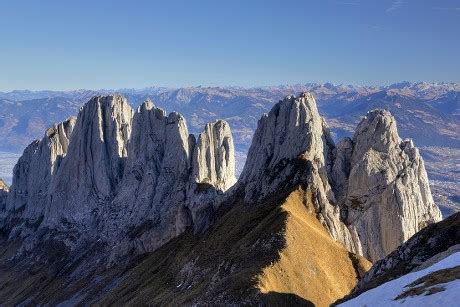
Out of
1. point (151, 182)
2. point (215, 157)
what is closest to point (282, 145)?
point (215, 157)

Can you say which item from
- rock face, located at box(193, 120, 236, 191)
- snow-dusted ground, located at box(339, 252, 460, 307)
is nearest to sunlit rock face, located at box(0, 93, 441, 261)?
rock face, located at box(193, 120, 236, 191)

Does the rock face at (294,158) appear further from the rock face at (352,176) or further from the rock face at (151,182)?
the rock face at (151,182)

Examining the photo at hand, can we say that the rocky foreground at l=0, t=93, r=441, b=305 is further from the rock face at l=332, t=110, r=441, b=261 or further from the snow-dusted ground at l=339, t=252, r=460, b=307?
the snow-dusted ground at l=339, t=252, r=460, b=307

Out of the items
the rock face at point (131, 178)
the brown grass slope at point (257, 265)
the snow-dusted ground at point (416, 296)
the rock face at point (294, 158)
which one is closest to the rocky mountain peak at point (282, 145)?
the rock face at point (294, 158)

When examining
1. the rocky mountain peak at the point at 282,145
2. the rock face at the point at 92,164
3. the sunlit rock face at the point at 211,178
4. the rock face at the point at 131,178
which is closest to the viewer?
the sunlit rock face at the point at 211,178

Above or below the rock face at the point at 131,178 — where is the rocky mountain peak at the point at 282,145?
above

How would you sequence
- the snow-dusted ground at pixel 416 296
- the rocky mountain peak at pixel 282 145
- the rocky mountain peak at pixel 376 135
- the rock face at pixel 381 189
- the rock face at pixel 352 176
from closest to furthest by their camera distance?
the snow-dusted ground at pixel 416 296 → the rock face at pixel 352 176 → the rock face at pixel 381 189 → the rocky mountain peak at pixel 282 145 → the rocky mountain peak at pixel 376 135

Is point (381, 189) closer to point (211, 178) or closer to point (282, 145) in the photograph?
point (282, 145)
